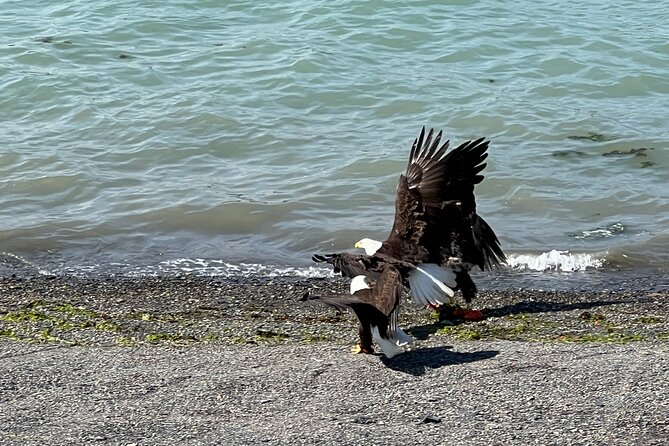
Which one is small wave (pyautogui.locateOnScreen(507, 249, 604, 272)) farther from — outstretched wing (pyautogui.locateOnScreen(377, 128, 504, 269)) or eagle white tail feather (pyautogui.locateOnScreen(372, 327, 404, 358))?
eagle white tail feather (pyautogui.locateOnScreen(372, 327, 404, 358))

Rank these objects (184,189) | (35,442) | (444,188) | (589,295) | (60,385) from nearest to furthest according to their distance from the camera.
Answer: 1. (35,442)
2. (60,385)
3. (444,188)
4. (589,295)
5. (184,189)

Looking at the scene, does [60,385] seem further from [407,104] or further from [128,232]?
[407,104]

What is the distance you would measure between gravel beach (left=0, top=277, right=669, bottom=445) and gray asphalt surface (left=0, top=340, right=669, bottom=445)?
1 cm

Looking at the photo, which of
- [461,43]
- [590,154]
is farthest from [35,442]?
[461,43]

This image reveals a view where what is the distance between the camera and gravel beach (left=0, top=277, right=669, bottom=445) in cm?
586

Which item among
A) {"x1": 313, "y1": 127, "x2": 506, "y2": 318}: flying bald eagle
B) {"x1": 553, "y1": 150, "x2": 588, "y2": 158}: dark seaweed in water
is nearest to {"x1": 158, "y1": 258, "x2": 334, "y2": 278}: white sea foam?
{"x1": 313, "y1": 127, "x2": 506, "y2": 318}: flying bald eagle

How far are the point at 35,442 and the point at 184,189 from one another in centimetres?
714

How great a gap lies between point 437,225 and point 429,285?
0.92 meters

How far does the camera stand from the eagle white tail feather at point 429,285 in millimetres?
7820

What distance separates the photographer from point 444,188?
882 cm

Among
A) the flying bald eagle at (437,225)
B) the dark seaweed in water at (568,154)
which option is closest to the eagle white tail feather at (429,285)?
the flying bald eagle at (437,225)

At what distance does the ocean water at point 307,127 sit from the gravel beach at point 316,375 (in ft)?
5.55

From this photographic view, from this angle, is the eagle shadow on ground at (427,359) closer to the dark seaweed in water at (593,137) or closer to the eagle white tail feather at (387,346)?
the eagle white tail feather at (387,346)

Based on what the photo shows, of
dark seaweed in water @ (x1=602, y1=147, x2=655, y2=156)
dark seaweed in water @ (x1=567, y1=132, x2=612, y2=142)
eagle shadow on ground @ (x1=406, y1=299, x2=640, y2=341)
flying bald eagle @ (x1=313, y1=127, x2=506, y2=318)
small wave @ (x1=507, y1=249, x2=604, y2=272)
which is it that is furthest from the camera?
dark seaweed in water @ (x1=567, y1=132, x2=612, y2=142)
